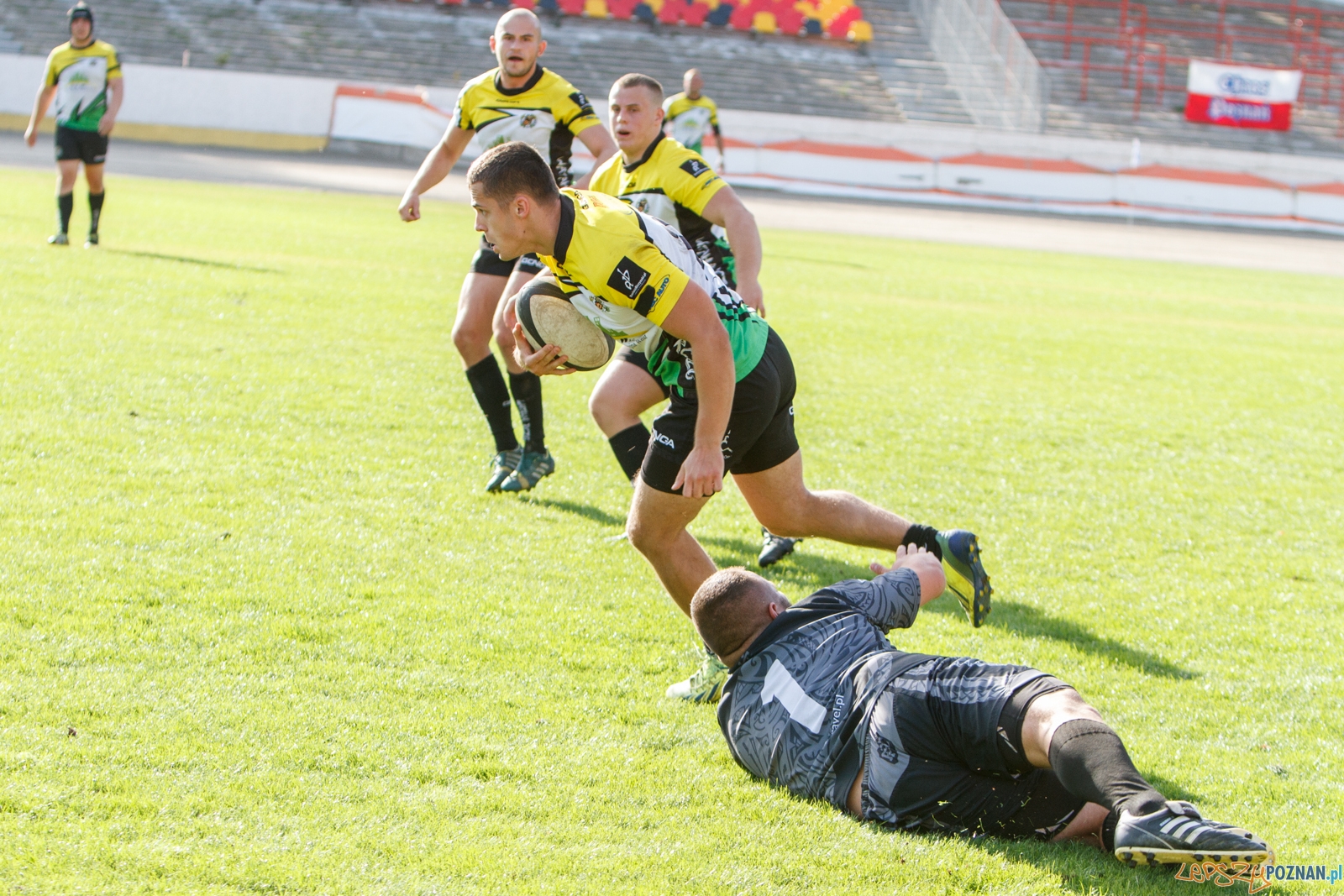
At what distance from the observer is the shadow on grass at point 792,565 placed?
5.71m

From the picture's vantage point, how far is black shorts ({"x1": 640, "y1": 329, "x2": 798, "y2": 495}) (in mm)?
4230

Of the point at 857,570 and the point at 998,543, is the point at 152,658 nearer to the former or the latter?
the point at 857,570

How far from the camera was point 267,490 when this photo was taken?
6.24 meters

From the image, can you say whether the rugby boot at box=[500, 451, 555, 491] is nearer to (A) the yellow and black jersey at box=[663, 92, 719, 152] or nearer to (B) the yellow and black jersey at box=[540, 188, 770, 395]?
(B) the yellow and black jersey at box=[540, 188, 770, 395]

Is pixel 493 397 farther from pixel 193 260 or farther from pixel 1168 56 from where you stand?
pixel 1168 56

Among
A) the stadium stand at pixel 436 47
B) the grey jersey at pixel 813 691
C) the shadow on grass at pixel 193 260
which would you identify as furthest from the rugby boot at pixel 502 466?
the stadium stand at pixel 436 47

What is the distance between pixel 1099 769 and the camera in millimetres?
3059

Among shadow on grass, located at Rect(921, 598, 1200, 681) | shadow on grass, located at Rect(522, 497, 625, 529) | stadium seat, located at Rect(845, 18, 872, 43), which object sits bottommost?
shadow on grass, located at Rect(522, 497, 625, 529)

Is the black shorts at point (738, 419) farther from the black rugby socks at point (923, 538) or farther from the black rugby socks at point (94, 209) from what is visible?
the black rugby socks at point (94, 209)

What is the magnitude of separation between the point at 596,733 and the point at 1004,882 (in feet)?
4.41

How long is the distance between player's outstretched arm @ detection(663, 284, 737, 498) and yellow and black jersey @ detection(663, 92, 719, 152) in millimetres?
15637

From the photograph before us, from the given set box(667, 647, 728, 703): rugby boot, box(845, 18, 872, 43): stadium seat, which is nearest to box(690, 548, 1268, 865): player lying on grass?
box(667, 647, 728, 703): rugby boot

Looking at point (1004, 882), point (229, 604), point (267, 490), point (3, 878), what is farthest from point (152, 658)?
point (1004, 882)

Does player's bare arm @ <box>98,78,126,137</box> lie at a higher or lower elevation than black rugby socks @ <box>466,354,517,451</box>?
higher
